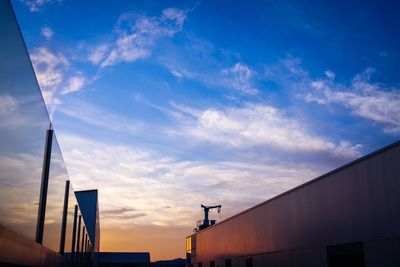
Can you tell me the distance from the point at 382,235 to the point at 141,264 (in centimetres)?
9581

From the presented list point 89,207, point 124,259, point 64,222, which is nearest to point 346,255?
point 64,222

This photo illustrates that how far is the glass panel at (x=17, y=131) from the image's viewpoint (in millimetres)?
4332

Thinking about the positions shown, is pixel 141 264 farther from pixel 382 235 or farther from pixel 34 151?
pixel 34 151

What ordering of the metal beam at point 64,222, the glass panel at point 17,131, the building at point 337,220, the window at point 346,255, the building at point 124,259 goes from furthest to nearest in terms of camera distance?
the building at point 124,259 → the window at point 346,255 → the building at point 337,220 → the metal beam at point 64,222 → the glass panel at point 17,131

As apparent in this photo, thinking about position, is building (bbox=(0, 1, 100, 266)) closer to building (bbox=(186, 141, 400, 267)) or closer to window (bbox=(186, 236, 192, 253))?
building (bbox=(186, 141, 400, 267))

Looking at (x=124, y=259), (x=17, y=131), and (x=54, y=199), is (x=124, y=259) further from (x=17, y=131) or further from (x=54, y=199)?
(x=17, y=131)

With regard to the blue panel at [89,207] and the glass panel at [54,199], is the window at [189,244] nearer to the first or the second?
the blue panel at [89,207]

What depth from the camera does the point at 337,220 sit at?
16203mm

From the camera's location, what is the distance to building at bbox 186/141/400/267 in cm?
1321

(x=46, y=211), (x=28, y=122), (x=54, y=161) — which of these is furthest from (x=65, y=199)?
(x=28, y=122)

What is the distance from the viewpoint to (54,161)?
28.2ft

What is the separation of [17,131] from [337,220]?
13.6m

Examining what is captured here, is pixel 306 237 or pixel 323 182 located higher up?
pixel 323 182

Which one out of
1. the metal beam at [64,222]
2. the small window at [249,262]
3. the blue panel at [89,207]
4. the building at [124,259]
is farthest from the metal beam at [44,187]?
the building at [124,259]
